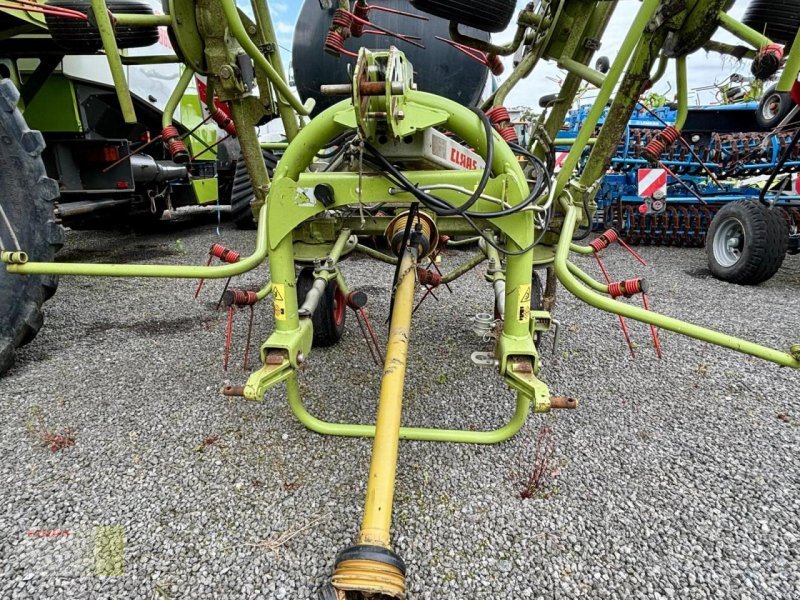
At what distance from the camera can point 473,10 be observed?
190 cm

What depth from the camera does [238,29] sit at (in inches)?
78.6

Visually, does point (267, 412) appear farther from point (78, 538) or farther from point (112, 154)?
point (112, 154)

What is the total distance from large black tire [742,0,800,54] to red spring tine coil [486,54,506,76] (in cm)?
116

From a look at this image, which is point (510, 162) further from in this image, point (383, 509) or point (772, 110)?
point (772, 110)

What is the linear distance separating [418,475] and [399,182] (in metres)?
1.01

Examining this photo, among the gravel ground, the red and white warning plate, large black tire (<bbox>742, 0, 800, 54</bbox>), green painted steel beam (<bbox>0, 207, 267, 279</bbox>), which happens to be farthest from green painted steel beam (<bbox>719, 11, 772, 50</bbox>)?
the red and white warning plate

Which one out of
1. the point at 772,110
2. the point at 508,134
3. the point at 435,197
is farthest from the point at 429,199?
the point at 772,110

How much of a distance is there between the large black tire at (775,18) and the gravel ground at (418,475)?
63.5 inches

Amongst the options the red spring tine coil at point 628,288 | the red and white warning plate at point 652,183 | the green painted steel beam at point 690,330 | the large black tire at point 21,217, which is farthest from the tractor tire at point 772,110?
the large black tire at point 21,217

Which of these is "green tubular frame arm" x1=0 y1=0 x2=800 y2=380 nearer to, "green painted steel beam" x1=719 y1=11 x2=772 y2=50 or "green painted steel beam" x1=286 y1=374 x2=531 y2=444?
"green painted steel beam" x1=719 y1=11 x2=772 y2=50

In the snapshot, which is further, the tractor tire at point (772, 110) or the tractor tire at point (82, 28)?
the tractor tire at point (772, 110)

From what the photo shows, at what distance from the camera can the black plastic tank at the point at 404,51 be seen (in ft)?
12.3

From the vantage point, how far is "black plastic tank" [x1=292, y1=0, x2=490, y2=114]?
148 inches

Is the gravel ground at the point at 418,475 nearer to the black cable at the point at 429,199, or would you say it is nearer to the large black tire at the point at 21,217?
the large black tire at the point at 21,217
